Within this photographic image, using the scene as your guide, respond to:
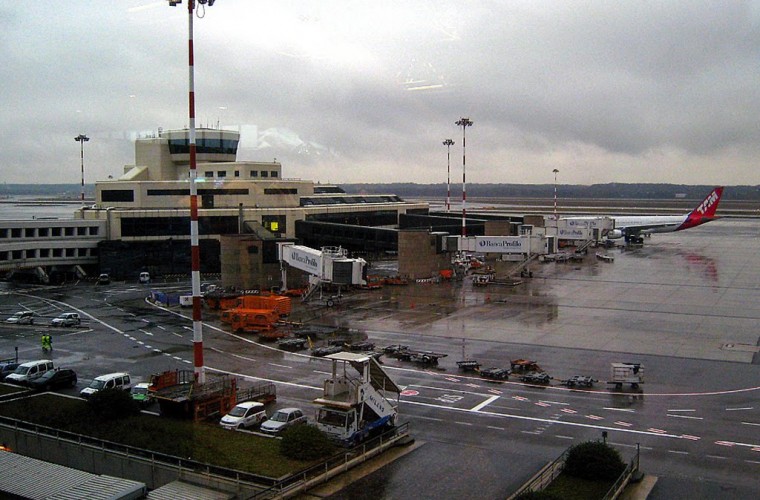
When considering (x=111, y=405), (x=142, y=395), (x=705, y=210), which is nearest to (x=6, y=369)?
(x=142, y=395)

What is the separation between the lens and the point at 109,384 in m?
29.3

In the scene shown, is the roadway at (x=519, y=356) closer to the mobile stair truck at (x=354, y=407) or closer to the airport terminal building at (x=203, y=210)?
the mobile stair truck at (x=354, y=407)

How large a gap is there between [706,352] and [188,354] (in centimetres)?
2660

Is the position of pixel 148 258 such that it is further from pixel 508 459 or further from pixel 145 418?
pixel 508 459

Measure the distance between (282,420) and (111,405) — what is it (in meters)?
5.72

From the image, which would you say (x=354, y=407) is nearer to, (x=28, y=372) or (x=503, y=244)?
(x=28, y=372)

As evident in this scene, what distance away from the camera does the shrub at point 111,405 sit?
79.1 feet

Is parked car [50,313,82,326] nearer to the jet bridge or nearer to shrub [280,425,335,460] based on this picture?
the jet bridge

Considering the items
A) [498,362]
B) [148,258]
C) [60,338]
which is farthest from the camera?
[148,258]

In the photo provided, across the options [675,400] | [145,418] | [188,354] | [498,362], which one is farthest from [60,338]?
[675,400]

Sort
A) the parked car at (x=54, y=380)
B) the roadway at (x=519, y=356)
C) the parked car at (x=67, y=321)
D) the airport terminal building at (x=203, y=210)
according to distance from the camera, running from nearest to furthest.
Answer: the roadway at (x=519, y=356)
the parked car at (x=54, y=380)
the parked car at (x=67, y=321)
the airport terminal building at (x=203, y=210)

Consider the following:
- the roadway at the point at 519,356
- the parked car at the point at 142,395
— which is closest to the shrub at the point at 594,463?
the roadway at the point at 519,356

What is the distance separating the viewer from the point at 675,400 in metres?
28.3

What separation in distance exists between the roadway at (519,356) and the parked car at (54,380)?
209 cm
